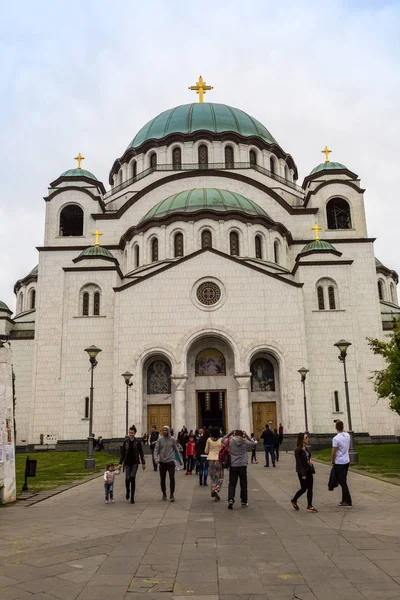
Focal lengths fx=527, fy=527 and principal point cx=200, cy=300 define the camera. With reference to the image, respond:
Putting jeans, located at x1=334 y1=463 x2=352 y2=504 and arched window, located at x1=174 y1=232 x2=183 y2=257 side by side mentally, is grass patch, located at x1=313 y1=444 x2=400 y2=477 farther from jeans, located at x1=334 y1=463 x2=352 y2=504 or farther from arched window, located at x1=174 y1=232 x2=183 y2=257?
arched window, located at x1=174 y1=232 x2=183 y2=257

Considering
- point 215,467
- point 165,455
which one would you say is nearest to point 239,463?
point 215,467

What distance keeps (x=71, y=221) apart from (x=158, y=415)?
57.9 ft

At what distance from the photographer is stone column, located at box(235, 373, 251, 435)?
95.8ft

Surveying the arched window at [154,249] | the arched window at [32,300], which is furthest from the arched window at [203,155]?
the arched window at [32,300]

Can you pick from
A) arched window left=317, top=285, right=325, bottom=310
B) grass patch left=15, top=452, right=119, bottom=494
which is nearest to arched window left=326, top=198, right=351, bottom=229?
arched window left=317, top=285, right=325, bottom=310

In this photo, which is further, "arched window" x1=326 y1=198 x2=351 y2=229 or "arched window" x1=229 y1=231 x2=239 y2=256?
"arched window" x1=326 y1=198 x2=351 y2=229

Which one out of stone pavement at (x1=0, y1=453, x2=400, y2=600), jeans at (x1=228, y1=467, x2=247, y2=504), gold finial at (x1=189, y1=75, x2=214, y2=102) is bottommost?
stone pavement at (x1=0, y1=453, x2=400, y2=600)

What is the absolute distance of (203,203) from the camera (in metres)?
35.6

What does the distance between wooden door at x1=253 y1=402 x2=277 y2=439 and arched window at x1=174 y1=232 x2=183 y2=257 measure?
436 inches

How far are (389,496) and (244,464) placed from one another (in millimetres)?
3666

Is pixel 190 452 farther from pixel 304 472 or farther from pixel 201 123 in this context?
pixel 201 123

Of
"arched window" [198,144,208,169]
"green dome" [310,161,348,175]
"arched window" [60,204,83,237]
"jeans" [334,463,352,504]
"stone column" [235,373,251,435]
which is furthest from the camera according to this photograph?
"arched window" [198,144,208,169]

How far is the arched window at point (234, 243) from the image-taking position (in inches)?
1377

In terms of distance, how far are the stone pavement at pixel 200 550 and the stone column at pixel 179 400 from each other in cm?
1743
